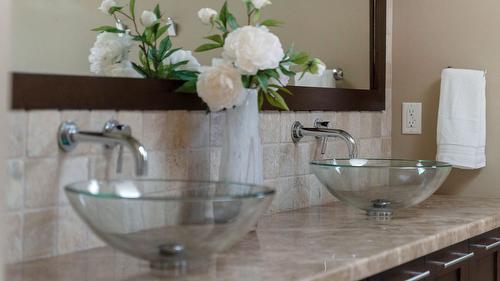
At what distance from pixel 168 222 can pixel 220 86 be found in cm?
41

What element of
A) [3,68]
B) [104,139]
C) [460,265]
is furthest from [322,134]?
[3,68]

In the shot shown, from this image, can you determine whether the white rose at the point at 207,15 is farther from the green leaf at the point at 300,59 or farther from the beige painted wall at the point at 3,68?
the beige painted wall at the point at 3,68

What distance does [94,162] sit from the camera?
1669mm

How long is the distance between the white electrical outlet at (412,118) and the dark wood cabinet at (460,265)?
0.63 m

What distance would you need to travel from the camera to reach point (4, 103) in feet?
3.59

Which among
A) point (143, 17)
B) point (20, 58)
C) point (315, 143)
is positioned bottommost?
point (315, 143)

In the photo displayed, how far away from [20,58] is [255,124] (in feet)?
1.89

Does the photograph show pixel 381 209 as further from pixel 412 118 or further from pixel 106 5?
pixel 106 5

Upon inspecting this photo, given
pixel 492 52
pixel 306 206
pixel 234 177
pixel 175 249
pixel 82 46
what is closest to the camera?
pixel 175 249

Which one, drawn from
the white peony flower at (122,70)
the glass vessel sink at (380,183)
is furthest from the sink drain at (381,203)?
the white peony flower at (122,70)

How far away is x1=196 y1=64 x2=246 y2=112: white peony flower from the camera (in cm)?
172

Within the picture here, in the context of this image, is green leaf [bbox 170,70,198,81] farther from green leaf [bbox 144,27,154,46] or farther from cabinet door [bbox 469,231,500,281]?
cabinet door [bbox 469,231,500,281]

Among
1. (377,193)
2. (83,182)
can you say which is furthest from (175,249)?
(377,193)

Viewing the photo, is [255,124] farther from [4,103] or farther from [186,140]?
[4,103]
